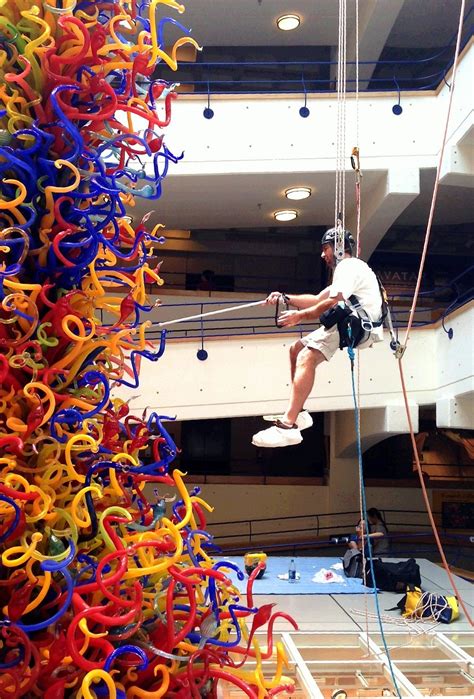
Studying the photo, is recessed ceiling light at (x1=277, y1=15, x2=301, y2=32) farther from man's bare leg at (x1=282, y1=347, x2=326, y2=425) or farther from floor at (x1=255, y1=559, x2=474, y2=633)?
floor at (x1=255, y1=559, x2=474, y2=633)

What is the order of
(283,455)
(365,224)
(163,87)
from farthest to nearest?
(283,455), (365,224), (163,87)

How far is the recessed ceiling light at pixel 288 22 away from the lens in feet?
33.0

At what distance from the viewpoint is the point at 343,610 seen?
6.42m

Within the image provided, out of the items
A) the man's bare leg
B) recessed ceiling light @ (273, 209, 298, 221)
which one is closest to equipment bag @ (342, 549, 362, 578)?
the man's bare leg

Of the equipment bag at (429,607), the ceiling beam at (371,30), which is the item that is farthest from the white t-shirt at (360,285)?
the ceiling beam at (371,30)

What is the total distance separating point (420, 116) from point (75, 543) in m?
8.25

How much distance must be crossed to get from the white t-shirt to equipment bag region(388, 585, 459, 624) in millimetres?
3318

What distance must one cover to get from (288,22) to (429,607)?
8159 mm

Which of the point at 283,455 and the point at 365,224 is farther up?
the point at 365,224

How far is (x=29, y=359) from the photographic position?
4.21ft

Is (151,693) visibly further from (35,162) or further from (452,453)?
(452,453)

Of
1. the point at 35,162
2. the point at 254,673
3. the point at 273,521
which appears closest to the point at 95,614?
the point at 254,673

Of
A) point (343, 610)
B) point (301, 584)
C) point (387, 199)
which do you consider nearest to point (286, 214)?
point (387, 199)

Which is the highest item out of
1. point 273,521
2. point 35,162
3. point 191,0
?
point 191,0
